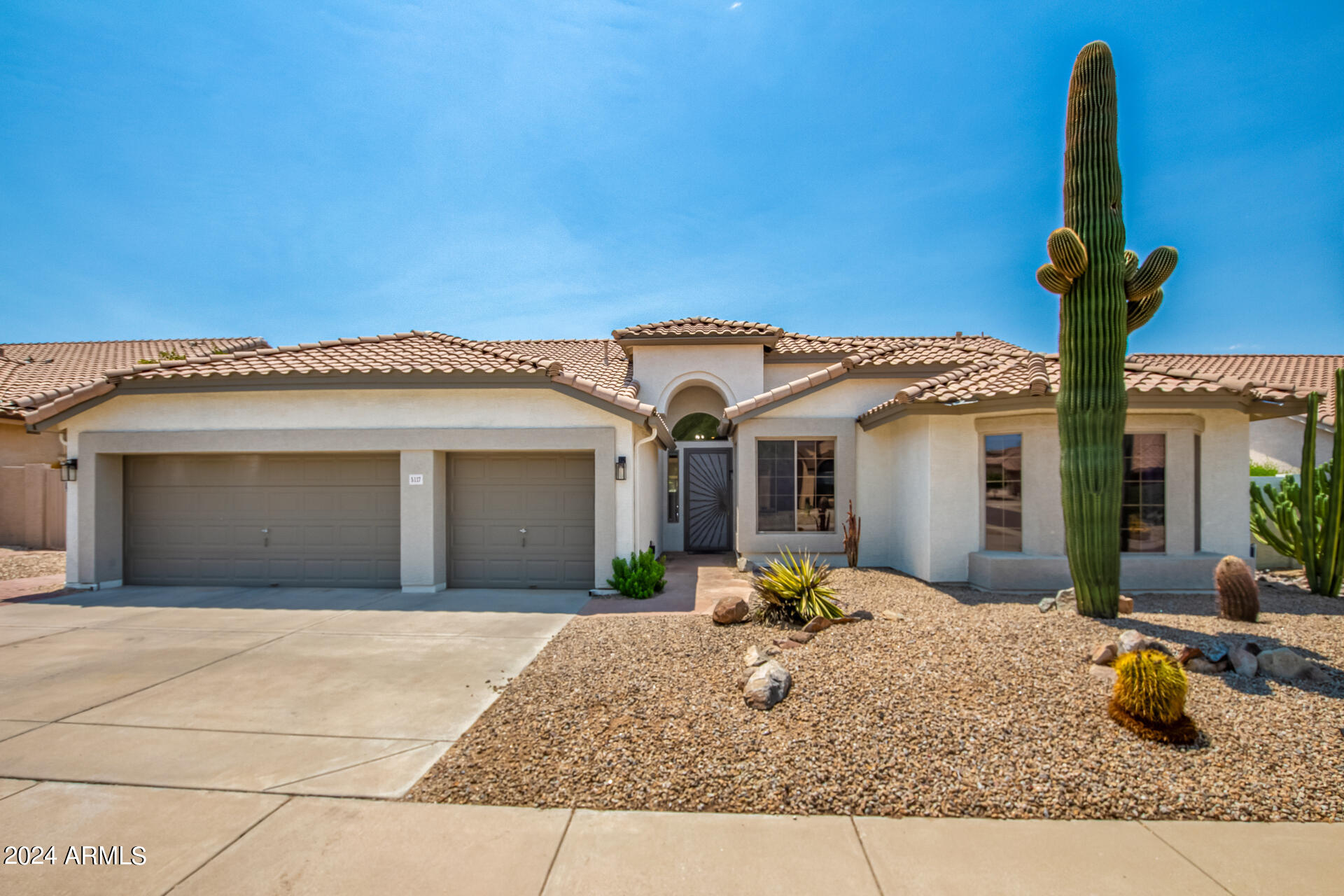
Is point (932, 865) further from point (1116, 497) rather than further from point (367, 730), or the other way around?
point (1116, 497)

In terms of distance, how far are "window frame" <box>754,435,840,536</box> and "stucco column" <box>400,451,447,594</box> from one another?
20.5ft

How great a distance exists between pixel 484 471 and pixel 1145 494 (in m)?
10.9

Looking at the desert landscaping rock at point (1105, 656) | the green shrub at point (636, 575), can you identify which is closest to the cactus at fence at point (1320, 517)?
the desert landscaping rock at point (1105, 656)

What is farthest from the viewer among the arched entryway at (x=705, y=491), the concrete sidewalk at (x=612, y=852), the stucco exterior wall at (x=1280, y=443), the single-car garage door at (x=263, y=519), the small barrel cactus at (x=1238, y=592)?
the stucco exterior wall at (x=1280, y=443)

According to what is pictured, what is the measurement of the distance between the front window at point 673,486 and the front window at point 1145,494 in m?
9.85

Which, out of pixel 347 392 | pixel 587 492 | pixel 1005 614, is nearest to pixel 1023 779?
pixel 1005 614

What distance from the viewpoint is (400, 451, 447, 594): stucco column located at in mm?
10266

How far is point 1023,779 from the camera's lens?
3.85m

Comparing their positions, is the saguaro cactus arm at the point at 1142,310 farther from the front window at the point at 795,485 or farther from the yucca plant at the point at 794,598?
the front window at the point at 795,485

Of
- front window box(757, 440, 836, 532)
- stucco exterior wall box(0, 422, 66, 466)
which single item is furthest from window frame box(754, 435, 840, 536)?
stucco exterior wall box(0, 422, 66, 466)

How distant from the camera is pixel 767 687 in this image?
489 centimetres

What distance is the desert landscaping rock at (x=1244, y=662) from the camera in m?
5.29

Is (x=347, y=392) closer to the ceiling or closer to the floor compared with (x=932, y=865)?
closer to the ceiling

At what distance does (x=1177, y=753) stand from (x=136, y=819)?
6.53m
